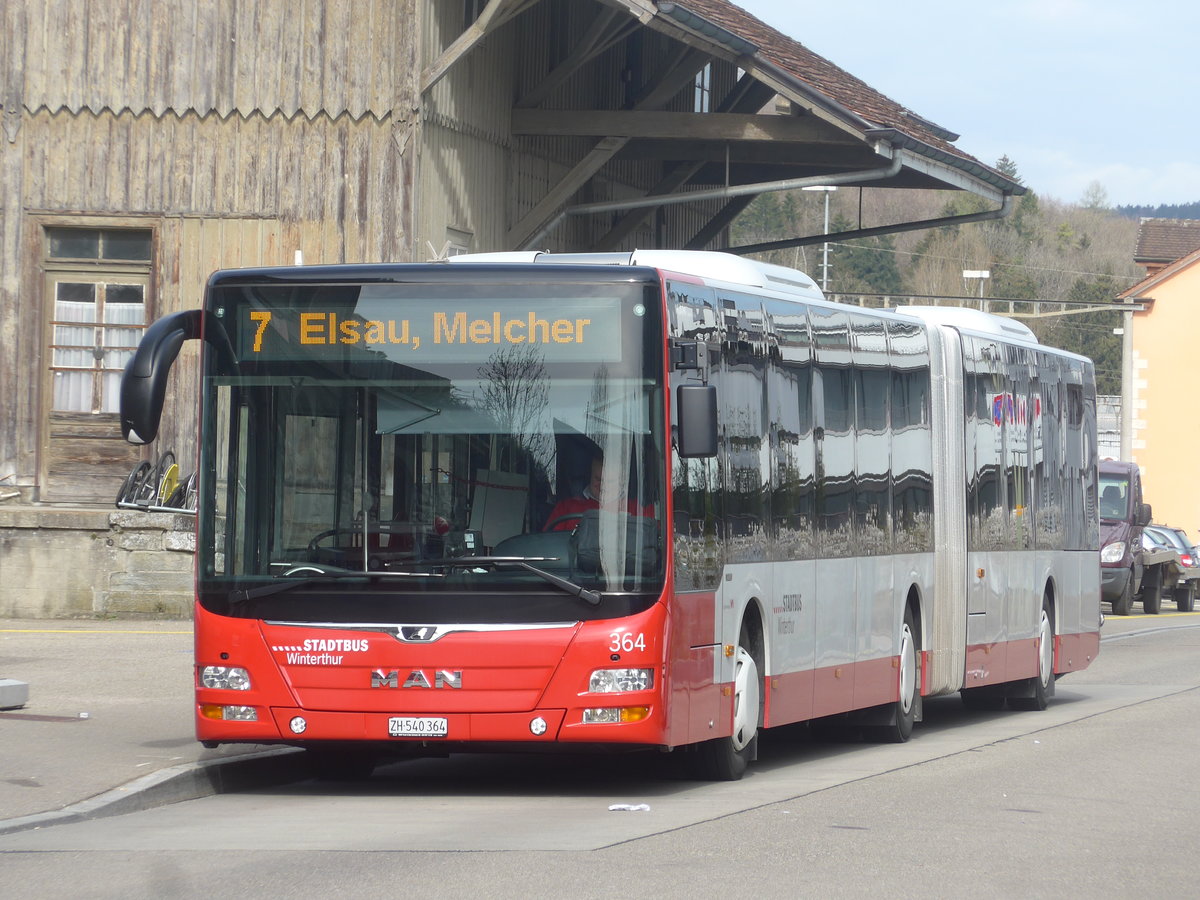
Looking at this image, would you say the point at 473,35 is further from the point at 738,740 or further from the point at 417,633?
the point at 417,633

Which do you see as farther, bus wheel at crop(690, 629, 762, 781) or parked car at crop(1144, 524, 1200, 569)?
parked car at crop(1144, 524, 1200, 569)

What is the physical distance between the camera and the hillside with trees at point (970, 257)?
114000 mm

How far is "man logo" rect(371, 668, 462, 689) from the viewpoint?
1048cm

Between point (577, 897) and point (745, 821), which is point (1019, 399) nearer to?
point (745, 821)

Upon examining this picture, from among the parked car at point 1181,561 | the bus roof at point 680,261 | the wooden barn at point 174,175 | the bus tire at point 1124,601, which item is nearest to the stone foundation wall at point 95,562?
the wooden barn at point 174,175

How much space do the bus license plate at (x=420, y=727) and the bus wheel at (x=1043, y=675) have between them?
8.95 meters

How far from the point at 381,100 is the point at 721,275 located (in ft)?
33.7

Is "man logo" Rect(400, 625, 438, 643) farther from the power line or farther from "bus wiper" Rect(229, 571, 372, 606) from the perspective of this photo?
the power line

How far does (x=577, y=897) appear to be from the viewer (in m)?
7.34

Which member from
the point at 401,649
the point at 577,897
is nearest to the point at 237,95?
the point at 401,649

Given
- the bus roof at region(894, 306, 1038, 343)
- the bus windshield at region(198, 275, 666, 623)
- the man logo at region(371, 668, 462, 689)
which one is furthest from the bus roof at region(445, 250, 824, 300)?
the bus roof at region(894, 306, 1038, 343)

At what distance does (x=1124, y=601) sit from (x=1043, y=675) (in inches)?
775

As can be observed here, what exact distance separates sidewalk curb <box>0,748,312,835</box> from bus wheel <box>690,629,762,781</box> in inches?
92.1

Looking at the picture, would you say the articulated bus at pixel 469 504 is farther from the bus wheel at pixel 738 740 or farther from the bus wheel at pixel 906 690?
the bus wheel at pixel 906 690
